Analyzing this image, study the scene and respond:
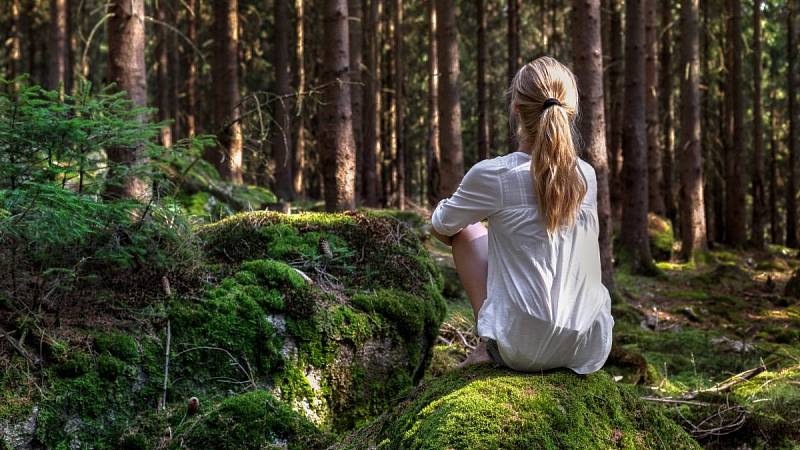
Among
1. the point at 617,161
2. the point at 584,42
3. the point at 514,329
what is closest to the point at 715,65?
the point at 617,161

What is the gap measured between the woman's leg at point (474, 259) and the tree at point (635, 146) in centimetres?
1080

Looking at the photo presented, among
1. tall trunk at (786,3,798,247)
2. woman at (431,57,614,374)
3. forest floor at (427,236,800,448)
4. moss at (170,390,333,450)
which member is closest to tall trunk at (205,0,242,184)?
forest floor at (427,236,800,448)

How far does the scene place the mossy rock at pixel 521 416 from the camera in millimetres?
3027

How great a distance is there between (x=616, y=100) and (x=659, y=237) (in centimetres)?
366

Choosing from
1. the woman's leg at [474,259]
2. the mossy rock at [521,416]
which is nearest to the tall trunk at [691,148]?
the mossy rock at [521,416]

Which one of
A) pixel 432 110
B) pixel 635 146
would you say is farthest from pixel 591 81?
pixel 432 110

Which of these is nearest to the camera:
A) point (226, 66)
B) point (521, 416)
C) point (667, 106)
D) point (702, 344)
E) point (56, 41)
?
point (521, 416)

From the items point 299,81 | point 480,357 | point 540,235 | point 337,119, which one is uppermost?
point 299,81

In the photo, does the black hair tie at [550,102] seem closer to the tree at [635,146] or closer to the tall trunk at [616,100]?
the tree at [635,146]

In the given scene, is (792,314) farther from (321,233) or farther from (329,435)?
(329,435)

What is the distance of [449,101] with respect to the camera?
1403 centimetres

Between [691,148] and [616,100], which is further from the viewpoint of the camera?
[616,100]

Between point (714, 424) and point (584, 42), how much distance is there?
20.3 ft

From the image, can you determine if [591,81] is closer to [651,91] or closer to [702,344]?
[702,344]
